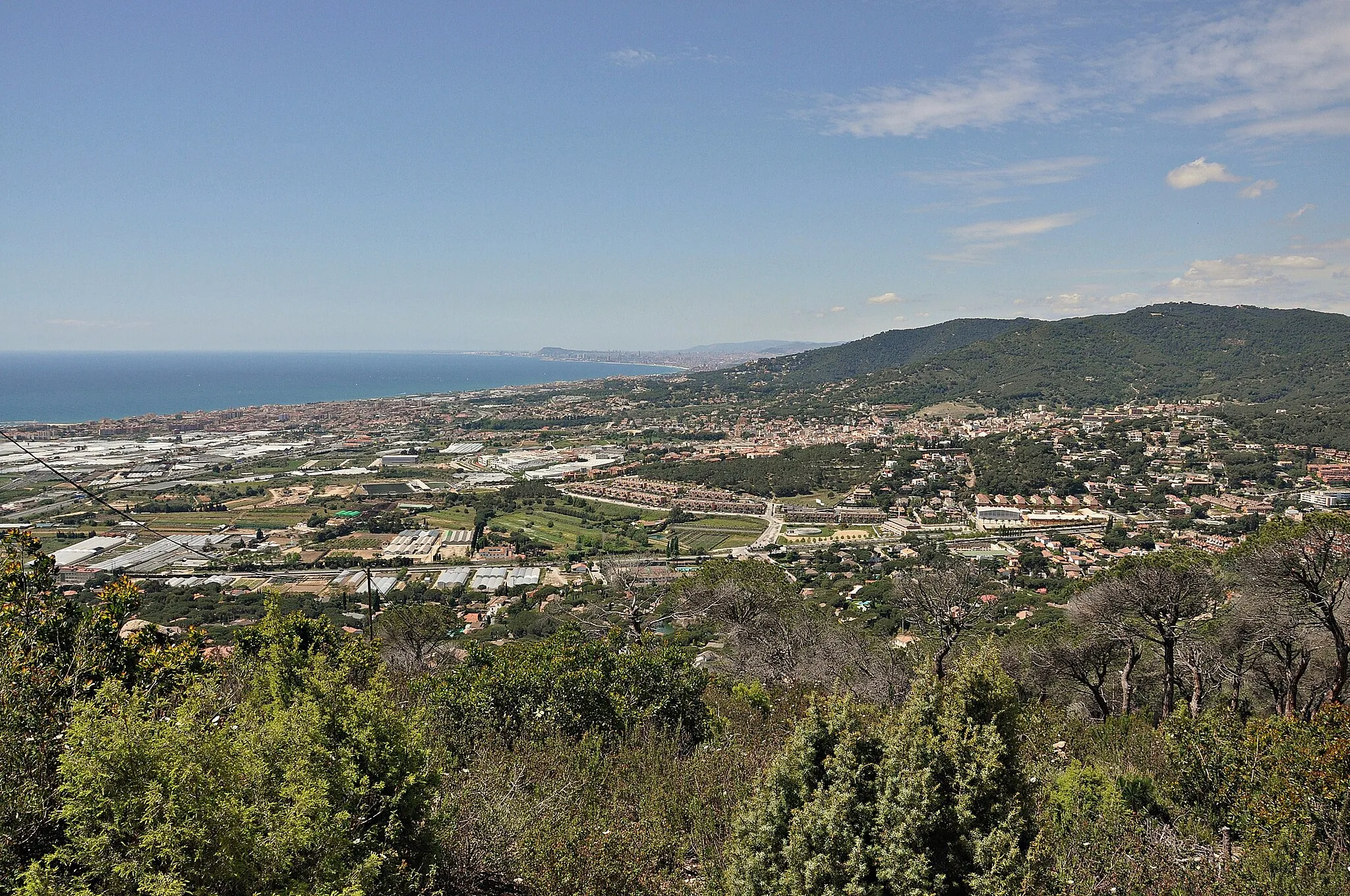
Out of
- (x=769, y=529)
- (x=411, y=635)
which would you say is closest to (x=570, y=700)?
(x=411, y=635)

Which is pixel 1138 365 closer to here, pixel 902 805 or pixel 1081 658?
pixel 1081 658

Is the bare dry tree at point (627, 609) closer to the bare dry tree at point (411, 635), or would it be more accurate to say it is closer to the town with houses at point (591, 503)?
the town with houses at point (591, 503)

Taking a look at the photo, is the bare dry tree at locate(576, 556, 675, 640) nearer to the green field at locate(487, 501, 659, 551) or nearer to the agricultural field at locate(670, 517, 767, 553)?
the green field at locate(487, 501, 659, 551)

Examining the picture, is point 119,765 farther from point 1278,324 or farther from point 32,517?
point 1278,324

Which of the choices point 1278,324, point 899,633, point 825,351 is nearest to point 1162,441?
point 899,633

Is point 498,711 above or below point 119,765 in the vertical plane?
below

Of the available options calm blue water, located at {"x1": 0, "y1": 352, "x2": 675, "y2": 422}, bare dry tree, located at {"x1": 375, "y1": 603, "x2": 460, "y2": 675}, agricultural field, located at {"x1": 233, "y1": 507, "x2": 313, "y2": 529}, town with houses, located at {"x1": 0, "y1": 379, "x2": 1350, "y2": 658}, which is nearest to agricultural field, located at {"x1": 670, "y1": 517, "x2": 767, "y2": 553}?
town with houses, located at {"x1": 0, "y1": 379, "x2": 1350, "y2": 658}
